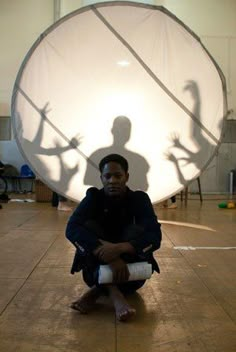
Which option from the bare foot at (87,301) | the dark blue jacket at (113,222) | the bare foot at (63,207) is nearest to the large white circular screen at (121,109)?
the bare foot at (63,207)

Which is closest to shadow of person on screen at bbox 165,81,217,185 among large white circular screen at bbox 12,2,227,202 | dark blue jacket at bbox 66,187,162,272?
large white circular screen at bbox 12,2,227,202

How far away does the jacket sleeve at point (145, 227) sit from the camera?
5.84ft

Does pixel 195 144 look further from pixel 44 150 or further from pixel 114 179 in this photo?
pixel 114 179

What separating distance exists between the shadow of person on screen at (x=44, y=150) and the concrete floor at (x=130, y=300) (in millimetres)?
1086

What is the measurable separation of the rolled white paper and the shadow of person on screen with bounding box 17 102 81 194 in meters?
2.55

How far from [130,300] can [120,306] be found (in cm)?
24

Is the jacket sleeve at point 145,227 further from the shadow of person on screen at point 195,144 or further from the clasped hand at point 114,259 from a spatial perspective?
the shadow of person on screen at point 195,144

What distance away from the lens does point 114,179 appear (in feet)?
6.22

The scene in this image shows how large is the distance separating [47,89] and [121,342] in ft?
10.5

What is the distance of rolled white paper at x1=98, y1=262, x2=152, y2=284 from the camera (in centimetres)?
176

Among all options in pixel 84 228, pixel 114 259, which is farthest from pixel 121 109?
pixel 114 259

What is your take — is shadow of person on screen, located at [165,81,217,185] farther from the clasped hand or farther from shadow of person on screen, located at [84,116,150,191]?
the clasped hand

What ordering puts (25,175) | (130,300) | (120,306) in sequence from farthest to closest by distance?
(25,175) < (130,300) < (120,306)

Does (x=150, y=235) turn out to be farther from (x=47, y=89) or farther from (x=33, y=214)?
(x=33, y=214)
